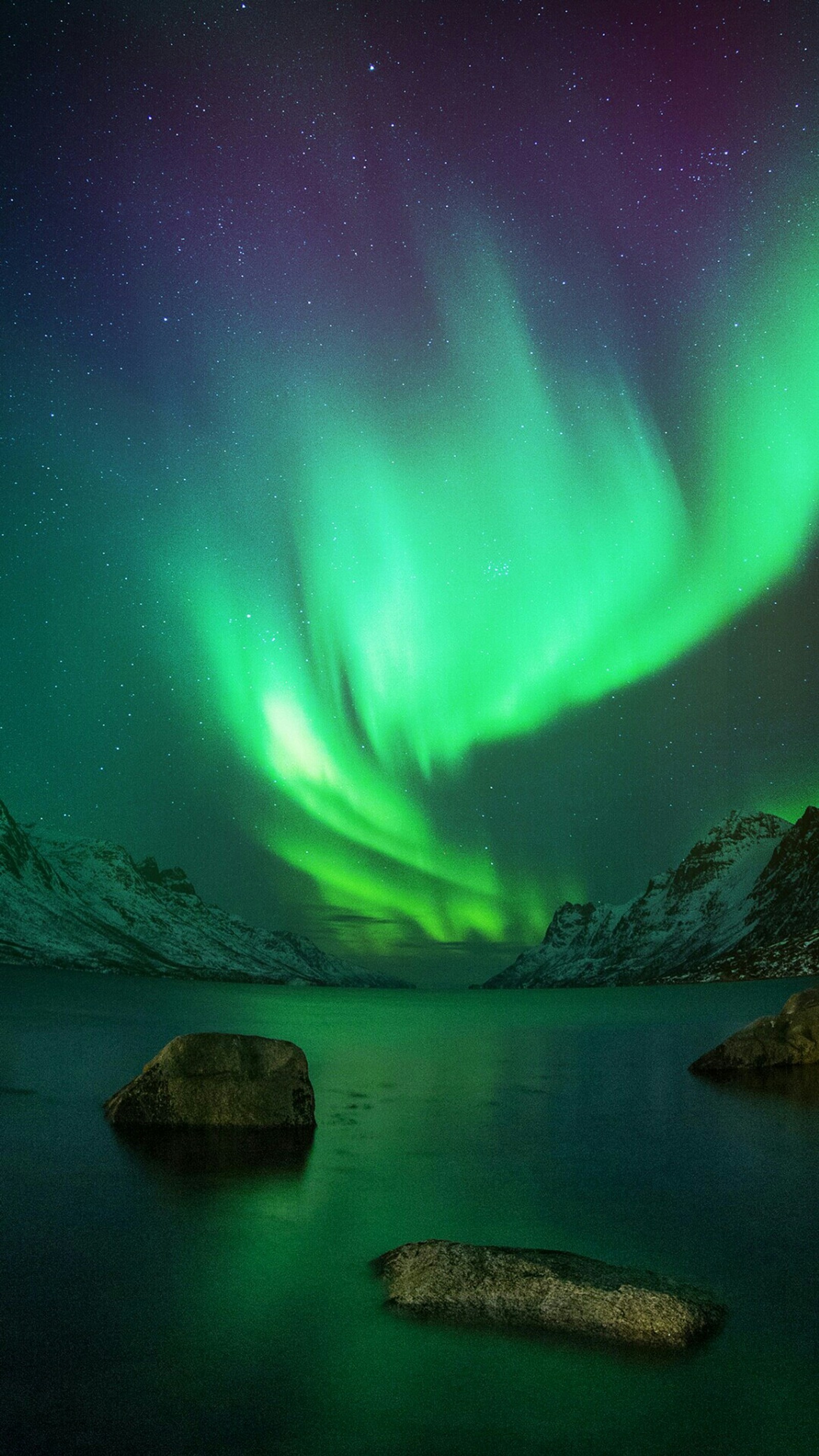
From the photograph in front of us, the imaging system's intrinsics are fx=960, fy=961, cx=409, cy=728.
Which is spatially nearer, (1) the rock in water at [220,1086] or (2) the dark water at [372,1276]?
(2) the dark water at [372,1276]

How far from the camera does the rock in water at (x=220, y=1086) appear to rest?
2131 centimetres

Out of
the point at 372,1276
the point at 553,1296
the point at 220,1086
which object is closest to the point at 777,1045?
the point at 220,1086

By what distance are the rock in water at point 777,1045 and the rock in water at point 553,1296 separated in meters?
27.2

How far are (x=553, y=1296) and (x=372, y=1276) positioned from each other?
3043 mm

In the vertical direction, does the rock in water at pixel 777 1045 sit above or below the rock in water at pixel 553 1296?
above

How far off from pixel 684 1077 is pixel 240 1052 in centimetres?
2365

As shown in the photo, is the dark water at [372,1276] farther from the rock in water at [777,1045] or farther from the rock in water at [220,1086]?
the rock in water at [777,1045]

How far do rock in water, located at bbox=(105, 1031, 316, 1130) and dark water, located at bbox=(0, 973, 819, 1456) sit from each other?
40.9 inches

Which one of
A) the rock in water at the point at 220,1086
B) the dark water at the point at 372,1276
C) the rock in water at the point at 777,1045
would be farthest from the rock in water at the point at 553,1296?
the rock in water at the point at 777,1045

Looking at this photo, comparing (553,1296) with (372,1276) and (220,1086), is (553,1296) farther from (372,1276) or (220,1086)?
(220,1086)

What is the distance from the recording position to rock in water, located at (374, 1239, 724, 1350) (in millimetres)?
10820

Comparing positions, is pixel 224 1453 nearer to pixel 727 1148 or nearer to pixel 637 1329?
pixel 637 1329

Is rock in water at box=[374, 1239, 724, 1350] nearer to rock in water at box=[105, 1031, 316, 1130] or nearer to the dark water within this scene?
the dark water

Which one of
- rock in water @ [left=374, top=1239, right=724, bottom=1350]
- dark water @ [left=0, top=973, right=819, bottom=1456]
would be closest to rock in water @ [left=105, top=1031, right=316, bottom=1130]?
dark water @ [left=0, top=973, right=819, bottom=1456]
